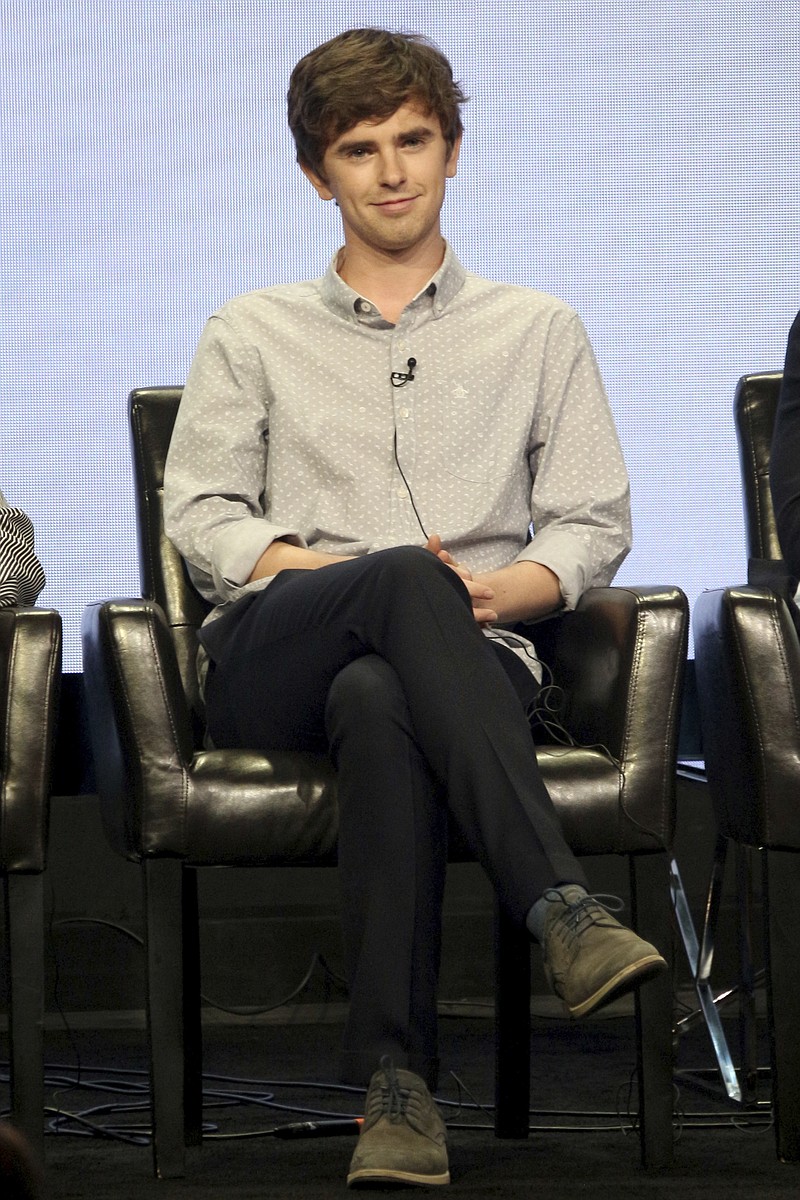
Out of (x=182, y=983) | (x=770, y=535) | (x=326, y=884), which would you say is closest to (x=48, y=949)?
(x=326, y=884)

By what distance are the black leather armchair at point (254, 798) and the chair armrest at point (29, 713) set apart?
0.20 ft

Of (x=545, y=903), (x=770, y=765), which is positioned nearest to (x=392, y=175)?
(x=770, y=765)

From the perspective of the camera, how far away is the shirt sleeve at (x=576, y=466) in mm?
2008

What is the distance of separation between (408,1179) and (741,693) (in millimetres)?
700

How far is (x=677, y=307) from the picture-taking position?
8.99 ft

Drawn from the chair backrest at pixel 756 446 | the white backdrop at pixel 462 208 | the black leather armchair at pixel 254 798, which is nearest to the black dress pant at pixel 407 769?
the black leather armchair at pixel 254 798

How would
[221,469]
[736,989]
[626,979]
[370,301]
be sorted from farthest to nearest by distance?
1. [736,989]
2. [370,301]
3. [221,469]
4. [626,979]

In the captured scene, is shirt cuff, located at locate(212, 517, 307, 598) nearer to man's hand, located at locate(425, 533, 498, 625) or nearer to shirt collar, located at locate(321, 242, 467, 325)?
man's hand, located at locate(425, 533, 498, 625)

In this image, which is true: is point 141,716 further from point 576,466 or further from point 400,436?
point 576,466

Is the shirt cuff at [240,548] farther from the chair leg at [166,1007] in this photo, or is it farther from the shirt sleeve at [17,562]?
the chair leg at [166,1007]

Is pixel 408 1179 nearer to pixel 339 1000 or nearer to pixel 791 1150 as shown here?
pixel 791 1150

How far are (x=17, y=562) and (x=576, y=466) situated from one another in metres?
0.76

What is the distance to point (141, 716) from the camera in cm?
170

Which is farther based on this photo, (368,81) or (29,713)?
(368,81)
